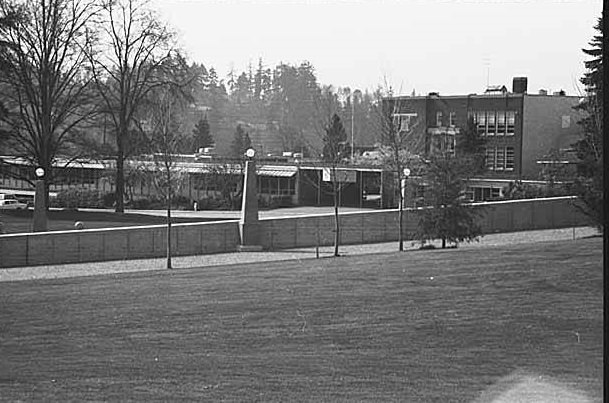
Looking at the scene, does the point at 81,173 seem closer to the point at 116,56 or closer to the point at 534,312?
the point at 116,56

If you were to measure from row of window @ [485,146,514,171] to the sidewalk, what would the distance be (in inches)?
111

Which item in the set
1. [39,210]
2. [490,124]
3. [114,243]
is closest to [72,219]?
[39,210]

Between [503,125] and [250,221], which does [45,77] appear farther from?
[503,125]

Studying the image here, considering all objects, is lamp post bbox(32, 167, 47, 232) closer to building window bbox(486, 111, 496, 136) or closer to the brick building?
the brick building

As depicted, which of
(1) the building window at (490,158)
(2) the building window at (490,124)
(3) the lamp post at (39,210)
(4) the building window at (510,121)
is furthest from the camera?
(2) the building window at (490,124)

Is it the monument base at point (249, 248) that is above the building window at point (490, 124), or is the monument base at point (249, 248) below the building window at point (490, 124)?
below

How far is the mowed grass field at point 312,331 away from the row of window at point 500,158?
6.61 meters

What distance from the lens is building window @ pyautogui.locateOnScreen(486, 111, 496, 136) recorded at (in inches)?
Result: 614

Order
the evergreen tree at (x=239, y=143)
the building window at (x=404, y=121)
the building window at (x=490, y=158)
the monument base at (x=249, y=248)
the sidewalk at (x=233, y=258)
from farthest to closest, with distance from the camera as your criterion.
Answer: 1. the building window at (x=490, y=158)
2. the evergreen tree at (x=239, y=143)
3. the building window at (x=404, y=121)
4. the monument base at (x=249, y=248)
5. the sidewalk at (x=233, y=258)

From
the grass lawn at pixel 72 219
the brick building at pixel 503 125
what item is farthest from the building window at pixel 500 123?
the grass lawn at pixel 72 219

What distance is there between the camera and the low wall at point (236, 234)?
9.79 metres

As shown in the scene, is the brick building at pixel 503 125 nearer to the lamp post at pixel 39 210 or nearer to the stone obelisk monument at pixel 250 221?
the stone obelisk monument at pixel 250 221

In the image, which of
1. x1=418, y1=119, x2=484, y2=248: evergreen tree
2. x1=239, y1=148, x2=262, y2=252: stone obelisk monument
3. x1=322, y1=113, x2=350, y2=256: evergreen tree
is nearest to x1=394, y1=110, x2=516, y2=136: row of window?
x1=322, y1=113, x2=350, y2=256: evergreen tree

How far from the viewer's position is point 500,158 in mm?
15312
